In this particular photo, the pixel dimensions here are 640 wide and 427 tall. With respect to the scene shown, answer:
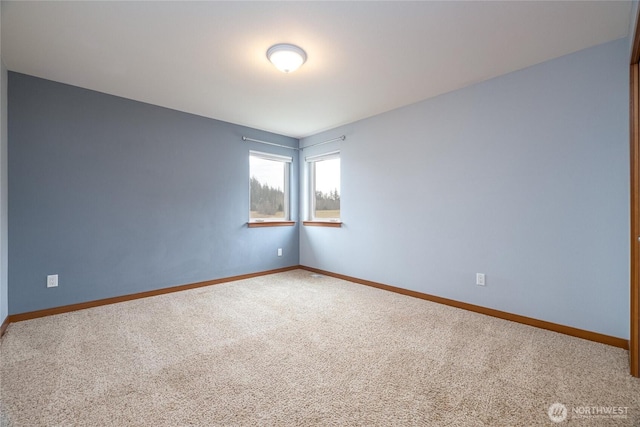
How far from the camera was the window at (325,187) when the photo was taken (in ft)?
14.9

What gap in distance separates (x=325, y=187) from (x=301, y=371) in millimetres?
3269

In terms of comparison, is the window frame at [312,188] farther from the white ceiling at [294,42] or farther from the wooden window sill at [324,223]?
the white ceiling at [294,42]

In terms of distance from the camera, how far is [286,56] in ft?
7.50

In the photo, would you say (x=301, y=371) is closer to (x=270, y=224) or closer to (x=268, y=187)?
(x=270, y=224)

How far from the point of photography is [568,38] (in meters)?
2.17

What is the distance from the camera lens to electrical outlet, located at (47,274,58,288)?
2.83 metres

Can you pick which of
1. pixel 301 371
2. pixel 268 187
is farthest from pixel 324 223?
pixel 301 371

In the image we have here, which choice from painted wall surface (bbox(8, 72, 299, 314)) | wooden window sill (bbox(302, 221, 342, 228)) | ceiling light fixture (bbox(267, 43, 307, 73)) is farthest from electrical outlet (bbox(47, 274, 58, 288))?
wooden window sill (bbox(302, 221, 342, 228))

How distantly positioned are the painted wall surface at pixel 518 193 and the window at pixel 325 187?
75 centimetres

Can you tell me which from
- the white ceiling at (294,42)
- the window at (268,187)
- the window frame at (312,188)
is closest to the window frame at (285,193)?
the window at (268,187)

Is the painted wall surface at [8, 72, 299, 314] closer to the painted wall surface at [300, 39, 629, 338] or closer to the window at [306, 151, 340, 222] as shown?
the window at [306, 151, 340, 222]

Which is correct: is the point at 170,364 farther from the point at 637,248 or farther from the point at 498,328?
the point at 637,248

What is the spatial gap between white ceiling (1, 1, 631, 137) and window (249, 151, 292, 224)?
150 cm

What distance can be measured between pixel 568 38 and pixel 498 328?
2.34 meters
